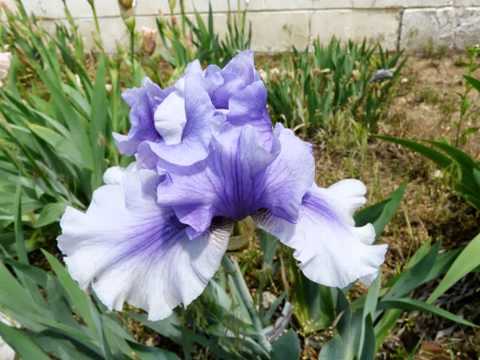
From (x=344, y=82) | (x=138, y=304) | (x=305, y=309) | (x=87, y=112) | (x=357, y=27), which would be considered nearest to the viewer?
(x=138, y=304)

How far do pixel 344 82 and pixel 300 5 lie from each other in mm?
1606

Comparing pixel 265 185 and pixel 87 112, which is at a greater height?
pixel 265 185

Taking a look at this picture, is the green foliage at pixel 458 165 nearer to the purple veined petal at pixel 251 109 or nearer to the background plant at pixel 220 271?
the background plant at pixel 220 271

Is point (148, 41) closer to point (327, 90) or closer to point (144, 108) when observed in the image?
point (327, 90)

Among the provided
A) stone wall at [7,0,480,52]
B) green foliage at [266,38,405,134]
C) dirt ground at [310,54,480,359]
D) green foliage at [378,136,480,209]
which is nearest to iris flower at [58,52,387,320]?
dirt ground at [310,54,480,359]

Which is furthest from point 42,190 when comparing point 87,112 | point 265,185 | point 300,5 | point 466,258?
point 300,5

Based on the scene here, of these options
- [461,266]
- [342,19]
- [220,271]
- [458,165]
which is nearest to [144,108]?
[220,271]

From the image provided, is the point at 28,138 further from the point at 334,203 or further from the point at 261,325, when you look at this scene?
the point at 334,203

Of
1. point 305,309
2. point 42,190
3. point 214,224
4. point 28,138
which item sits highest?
point 214,224

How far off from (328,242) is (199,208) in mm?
199

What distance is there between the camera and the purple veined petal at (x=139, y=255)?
2.15 feet

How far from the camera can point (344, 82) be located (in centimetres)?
214

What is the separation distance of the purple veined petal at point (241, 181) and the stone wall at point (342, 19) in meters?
2.84

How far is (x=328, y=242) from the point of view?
0.69 metres
